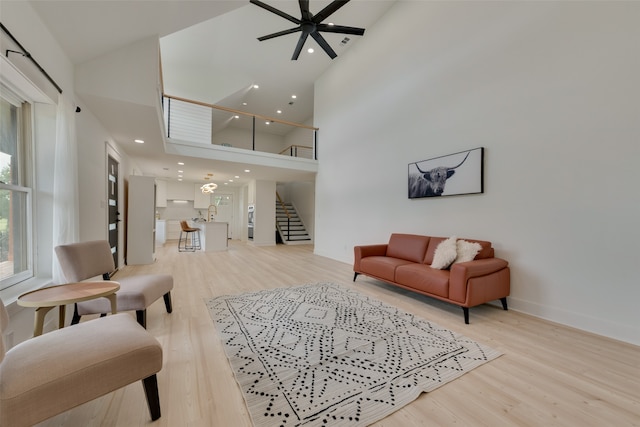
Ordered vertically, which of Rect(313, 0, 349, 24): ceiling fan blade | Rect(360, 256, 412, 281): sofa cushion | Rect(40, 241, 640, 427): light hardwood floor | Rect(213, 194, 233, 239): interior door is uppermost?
Rect(313, 0, 349, 24): ceiling fan blade

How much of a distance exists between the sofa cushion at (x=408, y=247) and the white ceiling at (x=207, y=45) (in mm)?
3708

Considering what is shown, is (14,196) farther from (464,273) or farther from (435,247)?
(435,247)

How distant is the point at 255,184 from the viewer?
8789mm

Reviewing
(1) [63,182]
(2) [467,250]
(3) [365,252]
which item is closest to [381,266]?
(3) [365,252]

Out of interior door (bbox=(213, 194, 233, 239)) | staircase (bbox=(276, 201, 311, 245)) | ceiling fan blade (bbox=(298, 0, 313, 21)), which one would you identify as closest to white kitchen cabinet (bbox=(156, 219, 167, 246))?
interior door (bbox=(213, 194, 233, 239))

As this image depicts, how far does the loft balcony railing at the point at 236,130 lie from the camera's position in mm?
6602

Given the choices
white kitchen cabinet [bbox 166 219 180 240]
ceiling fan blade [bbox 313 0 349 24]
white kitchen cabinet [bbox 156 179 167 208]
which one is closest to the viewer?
ceiling fan blade [bbox 313 0 349 24]

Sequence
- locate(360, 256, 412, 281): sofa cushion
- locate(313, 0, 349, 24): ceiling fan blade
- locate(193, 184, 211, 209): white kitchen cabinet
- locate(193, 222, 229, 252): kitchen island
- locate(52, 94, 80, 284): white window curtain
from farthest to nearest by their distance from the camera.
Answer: locate(193, 184, 211, 209): white kitchen cabinet
locate(193, 222, 229, 252): kitchen island
locate(360, 256, 412, 281): sofa cushion
locate(313, 0, 349, 24): ceiling fan blade
locate(52, 94, 80, 284): white window curtain

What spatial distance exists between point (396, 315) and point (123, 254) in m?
5.49

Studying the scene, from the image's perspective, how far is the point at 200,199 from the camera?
10.8 m

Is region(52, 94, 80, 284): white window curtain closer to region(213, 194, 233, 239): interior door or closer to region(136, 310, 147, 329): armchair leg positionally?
region(136, 310, 147, 329): armchair leg

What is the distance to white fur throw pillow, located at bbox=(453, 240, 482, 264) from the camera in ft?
9.74

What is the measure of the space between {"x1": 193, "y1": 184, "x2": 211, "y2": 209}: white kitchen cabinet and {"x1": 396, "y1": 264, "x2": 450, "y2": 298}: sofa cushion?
9.62 metres

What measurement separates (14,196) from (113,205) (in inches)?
107
